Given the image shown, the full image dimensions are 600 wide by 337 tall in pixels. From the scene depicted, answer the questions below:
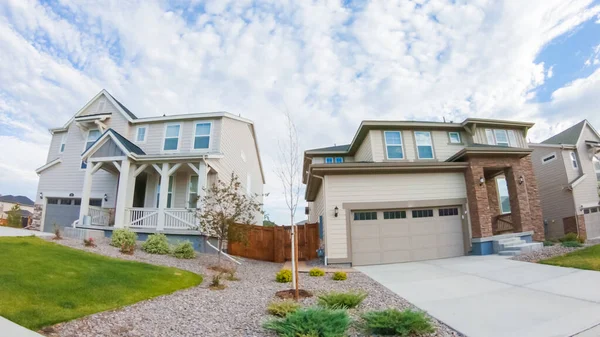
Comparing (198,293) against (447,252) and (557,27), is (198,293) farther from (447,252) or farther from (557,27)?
(557,27)

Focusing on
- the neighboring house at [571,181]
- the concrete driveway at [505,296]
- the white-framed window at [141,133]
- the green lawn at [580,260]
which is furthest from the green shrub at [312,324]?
the neighboring house at [571,181]

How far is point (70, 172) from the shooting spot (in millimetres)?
17672

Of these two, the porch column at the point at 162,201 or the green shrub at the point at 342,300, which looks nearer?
the green shrub at the point at 342,300

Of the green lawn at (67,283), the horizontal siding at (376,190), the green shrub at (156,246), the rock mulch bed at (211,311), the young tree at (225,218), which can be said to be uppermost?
the horizontal siding at (376,190)

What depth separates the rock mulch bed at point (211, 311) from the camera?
431 centimetres

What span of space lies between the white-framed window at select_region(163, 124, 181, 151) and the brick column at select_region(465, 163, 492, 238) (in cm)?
1498

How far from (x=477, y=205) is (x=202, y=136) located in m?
14.1

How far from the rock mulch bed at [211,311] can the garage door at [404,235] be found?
2.99 meters

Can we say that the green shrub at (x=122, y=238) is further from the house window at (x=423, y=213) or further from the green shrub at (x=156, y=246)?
the house window at (x=423, y=213)

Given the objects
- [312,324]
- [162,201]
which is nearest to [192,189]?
[162,201]

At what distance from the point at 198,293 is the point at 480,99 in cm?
1790

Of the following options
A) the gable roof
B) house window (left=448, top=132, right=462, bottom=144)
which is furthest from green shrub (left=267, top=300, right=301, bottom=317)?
the gable roof

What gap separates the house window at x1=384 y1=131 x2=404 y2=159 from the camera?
1535cm

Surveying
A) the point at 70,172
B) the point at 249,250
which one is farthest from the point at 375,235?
the point at 70,172
